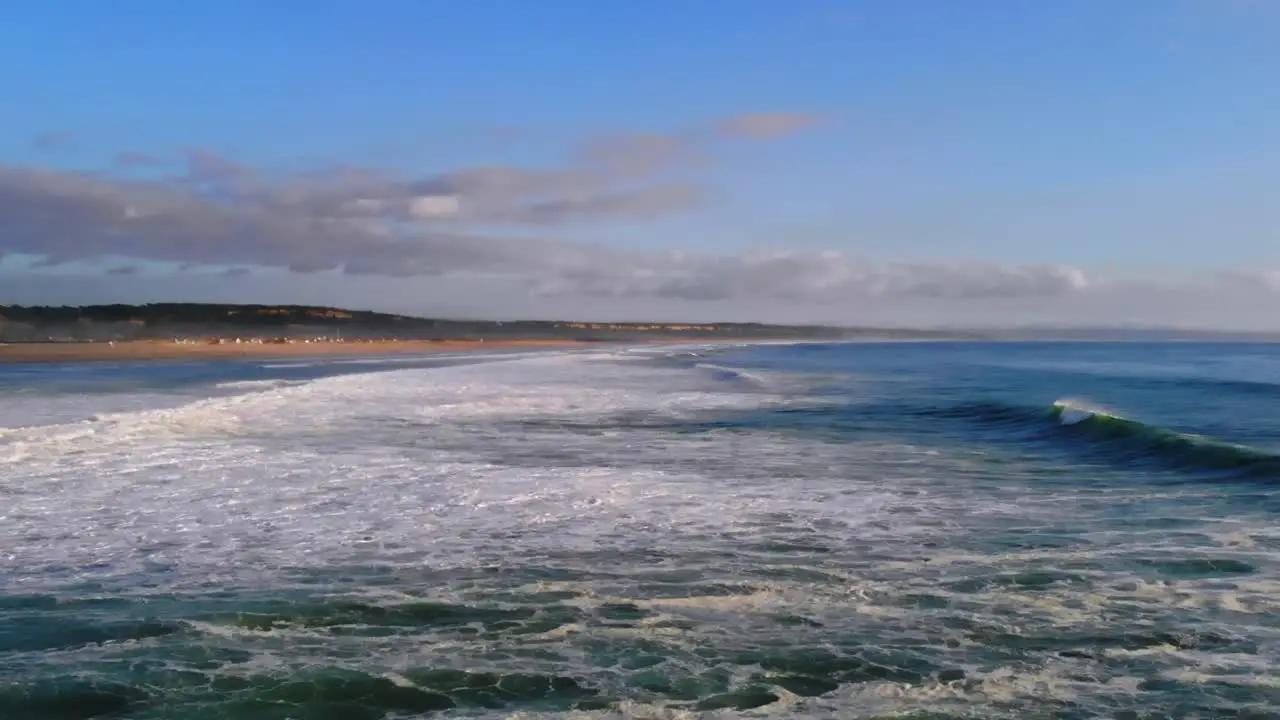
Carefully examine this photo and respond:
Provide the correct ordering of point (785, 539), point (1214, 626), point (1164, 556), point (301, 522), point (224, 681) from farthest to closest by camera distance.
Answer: point (301, 522)
point (785, 539)
point (1164, 556)
point (1214, 626)
point (224, 681)

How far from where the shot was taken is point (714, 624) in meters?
7.09

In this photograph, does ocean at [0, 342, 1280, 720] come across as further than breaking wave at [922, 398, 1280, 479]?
No

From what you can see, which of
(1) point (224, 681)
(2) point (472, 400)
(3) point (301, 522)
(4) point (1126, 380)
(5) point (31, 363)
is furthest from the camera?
(5) point (31, 363)

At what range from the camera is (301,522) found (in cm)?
1075

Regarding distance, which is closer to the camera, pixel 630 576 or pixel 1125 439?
pixel 630 576

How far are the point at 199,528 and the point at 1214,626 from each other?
9.13m

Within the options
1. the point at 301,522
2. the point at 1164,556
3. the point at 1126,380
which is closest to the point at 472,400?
the point at 301,522

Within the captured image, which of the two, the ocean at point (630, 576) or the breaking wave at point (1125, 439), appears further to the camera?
the breaking wave at point (1125, 439)

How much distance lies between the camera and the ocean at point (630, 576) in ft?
19.2

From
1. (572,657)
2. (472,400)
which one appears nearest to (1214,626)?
(572,657)

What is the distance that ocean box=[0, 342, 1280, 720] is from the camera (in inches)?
231

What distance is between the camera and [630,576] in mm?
8430

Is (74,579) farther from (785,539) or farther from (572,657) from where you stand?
(785,539)

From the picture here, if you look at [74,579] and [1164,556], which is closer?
[74,579]
